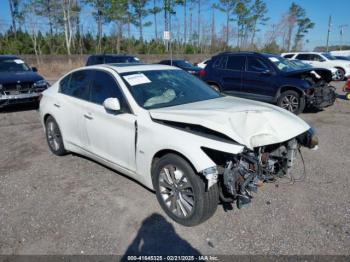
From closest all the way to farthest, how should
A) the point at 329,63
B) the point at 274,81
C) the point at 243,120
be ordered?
1. the point at 243,120
2. the point at 274,81
3. the point at 329,63

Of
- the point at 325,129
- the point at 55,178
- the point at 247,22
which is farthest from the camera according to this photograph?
the point at 247,22

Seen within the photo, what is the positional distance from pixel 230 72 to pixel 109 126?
643 centimetres

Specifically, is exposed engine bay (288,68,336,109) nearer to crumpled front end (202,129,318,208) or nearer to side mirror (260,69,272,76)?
side mirror (260,69,272,76)

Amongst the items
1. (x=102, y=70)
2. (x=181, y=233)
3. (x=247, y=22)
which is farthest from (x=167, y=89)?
(x=247, y=22)

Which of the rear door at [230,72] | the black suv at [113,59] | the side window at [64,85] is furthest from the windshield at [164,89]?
the black suv at [113,59]

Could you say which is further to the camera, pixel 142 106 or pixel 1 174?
pixel 1 174

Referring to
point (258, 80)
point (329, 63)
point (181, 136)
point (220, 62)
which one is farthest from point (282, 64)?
point (329, 63)

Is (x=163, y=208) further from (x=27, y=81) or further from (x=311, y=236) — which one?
(x=27, y=81)

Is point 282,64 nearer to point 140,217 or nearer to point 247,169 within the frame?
point 247,169

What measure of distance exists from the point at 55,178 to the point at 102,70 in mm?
1793

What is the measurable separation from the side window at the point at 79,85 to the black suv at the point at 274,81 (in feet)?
18.5

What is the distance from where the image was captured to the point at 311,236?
2.95 m

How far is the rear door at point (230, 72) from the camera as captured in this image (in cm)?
910

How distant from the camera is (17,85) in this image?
28.4 ft
